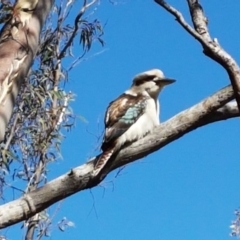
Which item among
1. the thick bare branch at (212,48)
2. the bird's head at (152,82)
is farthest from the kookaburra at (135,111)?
the thick bare branch at (212,48)

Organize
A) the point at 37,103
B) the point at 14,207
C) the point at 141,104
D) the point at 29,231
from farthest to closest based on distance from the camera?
the point at 29,231 < the point at 37,103 < the point at 141,104 < the point at 14,207

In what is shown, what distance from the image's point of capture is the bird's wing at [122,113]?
276 cm

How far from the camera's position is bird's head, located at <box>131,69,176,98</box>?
2.98 meters

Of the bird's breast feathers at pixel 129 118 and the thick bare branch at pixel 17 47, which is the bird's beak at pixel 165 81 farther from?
the thick bare branch at pixel 17 47

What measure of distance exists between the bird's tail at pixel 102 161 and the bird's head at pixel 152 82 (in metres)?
0.68

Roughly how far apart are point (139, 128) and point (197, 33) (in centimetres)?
99

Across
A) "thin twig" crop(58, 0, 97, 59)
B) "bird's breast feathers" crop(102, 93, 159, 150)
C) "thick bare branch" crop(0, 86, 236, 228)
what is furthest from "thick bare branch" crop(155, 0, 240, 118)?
"thin twig" crop(58, 0, 97, 59)

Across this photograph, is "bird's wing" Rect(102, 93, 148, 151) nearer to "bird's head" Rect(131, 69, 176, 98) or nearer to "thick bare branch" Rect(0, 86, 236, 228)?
"bird's head" Rect(131, 69, 176, 98)

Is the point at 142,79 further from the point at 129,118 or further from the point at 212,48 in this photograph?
the point at 212,48

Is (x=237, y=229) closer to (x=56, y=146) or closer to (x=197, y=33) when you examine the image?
(x=56, y=146)

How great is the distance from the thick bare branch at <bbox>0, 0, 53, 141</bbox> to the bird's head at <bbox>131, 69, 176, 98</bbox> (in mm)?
570

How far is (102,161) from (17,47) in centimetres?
44

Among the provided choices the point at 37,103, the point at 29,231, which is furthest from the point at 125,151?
the point at 29,231

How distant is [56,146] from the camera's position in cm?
521
